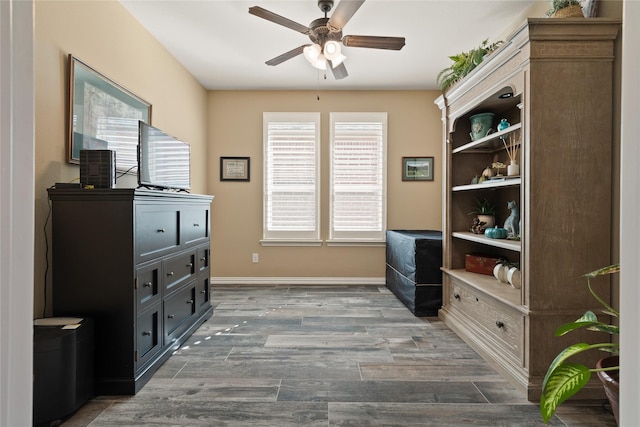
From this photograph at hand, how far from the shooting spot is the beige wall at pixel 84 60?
1979 mm

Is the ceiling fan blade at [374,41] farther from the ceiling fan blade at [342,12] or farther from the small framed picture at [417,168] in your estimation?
the small framed picture at [417,168]

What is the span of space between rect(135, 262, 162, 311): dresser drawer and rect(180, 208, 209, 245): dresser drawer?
474mm

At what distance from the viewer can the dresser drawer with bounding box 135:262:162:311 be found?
2.00 meters

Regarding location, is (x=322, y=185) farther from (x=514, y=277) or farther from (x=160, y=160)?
(x=514, y=277)

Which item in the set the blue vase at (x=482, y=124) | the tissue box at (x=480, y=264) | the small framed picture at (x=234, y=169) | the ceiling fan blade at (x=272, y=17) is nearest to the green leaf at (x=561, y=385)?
the tissue box at (x=480, y=264)

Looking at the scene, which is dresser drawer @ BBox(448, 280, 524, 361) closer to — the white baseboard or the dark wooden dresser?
the white baseboard

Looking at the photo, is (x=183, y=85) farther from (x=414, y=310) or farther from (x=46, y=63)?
(x=414, y=310)

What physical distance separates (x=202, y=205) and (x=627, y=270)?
3.08m

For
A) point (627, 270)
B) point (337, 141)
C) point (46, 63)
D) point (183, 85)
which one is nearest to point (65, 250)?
point (46, 63)

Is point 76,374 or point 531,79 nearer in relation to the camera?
point 76,374

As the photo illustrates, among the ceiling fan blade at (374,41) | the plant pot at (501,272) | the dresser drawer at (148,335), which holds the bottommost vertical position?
the dresser drawer at (148,335)

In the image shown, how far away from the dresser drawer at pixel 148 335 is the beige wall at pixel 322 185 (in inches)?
98.1

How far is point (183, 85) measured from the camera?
3.97 meters

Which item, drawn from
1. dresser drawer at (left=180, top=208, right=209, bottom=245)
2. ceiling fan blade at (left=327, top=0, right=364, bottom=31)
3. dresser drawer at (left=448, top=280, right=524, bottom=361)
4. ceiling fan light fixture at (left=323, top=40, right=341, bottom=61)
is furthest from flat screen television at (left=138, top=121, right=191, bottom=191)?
dresser drawer at (left=448, top=280, right=524, bottom=361)
